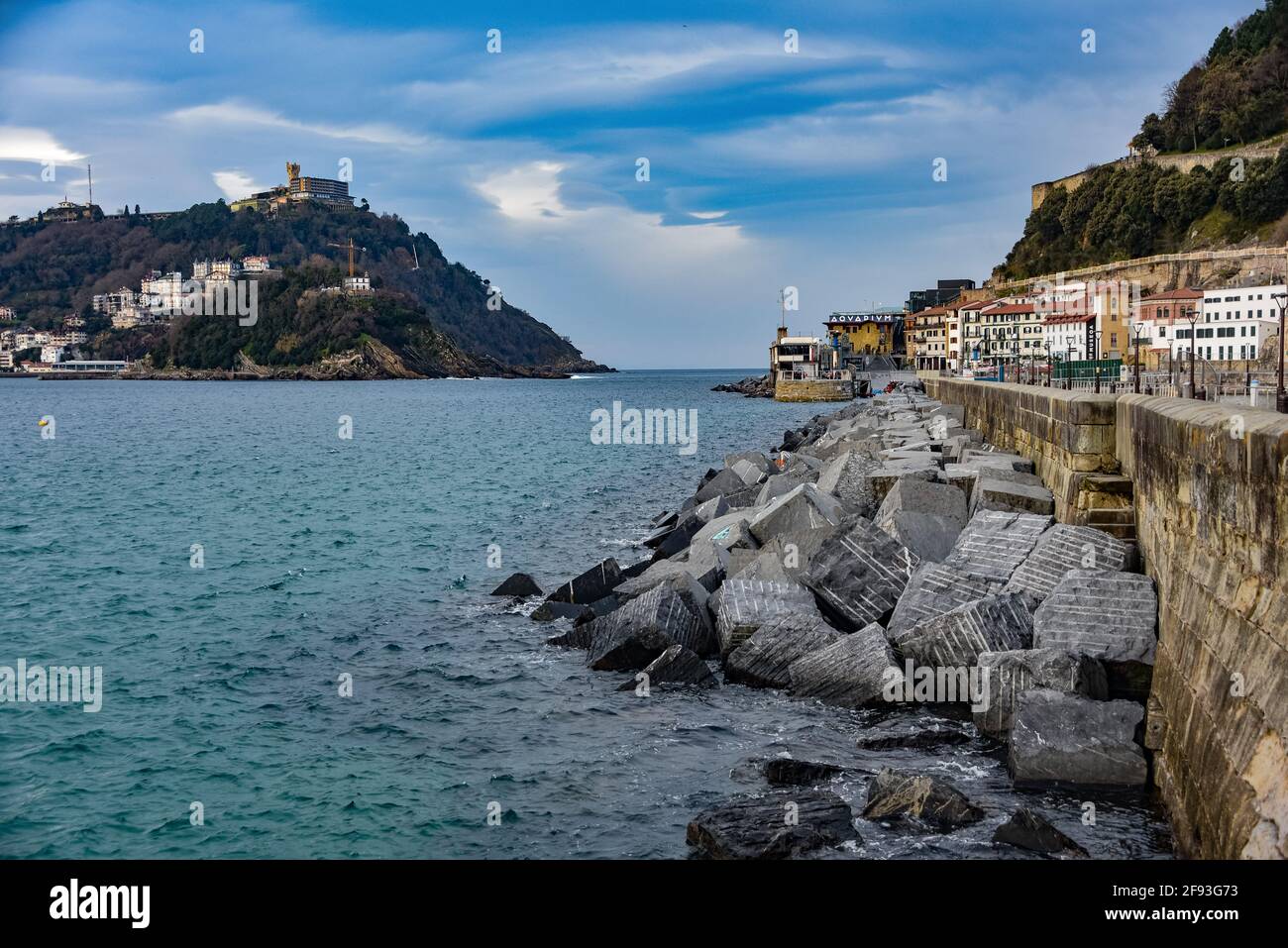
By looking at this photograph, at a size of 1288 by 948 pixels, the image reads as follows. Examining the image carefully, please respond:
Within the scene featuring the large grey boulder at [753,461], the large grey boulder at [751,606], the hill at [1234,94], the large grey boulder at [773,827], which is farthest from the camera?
the hill at [1234,94]

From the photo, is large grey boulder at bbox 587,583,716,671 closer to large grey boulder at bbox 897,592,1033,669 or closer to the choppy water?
the choppy water

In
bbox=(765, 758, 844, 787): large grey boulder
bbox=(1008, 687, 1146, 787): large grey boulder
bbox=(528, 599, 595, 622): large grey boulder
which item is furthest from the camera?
bbox=(528, 599, 595, 622): large grey boulder

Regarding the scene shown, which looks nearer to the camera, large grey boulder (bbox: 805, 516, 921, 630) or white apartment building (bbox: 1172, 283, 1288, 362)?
large grey boulder (bbox: 805, 516, 921, 630)

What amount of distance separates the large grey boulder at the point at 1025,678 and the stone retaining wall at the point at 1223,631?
0.48 m

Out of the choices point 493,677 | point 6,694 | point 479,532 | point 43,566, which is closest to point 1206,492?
point 493,677

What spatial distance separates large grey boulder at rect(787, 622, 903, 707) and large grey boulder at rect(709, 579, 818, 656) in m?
0.73

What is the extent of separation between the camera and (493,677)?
1182 cm

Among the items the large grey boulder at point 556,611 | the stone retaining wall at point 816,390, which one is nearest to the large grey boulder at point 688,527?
the large grey boulder at point 556,611

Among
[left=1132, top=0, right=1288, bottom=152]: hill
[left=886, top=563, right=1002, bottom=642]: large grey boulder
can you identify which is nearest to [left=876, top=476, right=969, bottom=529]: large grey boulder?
[left=886, top=563, right=1002, bottom=642]: large grey boulder

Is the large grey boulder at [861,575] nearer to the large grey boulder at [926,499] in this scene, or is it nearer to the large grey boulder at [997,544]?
the large grey boulder at [997,544]

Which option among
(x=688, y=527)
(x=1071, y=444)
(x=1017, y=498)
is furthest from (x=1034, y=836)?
(x=688, y=527)

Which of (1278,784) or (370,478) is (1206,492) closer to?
(1278,784)

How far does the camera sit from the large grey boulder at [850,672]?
9.94 metres
